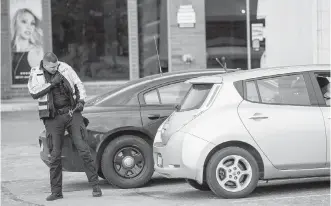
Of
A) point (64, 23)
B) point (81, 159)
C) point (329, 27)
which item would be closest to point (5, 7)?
point (64, 23)

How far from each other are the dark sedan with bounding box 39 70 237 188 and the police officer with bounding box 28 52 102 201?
1.62 ft

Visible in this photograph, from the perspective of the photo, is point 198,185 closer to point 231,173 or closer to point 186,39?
point 231,173

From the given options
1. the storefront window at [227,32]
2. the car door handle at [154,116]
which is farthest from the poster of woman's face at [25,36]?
the car door handle at [154,116]

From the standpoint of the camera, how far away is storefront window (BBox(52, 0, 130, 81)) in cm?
2459

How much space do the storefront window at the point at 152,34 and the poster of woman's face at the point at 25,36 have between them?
3259mm

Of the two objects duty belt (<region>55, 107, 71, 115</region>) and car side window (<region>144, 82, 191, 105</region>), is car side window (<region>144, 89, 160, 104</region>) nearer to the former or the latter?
car side window (<region>144, 82, 191, 105</region>)

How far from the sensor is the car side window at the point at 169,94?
33.8 ft

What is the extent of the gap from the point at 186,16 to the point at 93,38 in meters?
3.14

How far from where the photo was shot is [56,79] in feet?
30.0

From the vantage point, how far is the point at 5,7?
24.2m

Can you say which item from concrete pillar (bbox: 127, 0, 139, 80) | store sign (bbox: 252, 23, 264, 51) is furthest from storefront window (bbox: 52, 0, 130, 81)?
store sign (bbox: 252, 23, 264, 51)

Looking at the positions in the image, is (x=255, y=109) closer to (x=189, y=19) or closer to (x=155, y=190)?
(x=155, y=190)

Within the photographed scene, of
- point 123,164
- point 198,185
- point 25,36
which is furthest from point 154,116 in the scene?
point 25,36

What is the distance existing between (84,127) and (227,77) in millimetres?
1852
